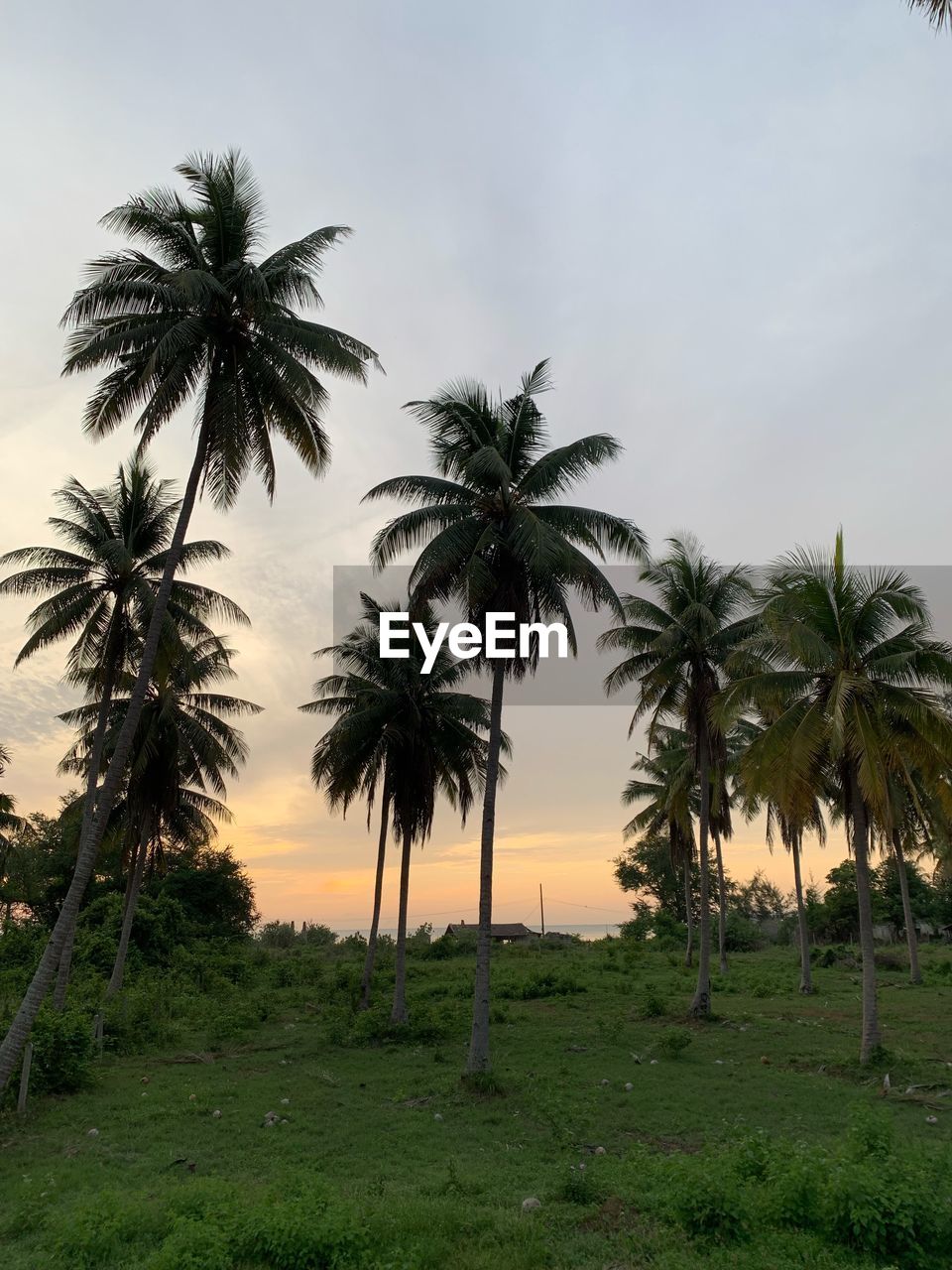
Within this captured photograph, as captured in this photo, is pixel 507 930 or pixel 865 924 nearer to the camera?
pixel 865 924

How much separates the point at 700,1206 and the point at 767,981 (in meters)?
27.4

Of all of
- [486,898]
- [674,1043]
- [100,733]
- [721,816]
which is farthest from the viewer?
[721,816]

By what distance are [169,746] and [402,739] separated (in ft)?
30.9

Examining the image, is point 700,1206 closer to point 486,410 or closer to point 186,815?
point 486,410

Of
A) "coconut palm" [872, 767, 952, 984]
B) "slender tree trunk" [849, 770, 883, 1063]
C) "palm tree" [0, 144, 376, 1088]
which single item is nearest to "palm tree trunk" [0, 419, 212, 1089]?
"palm tree" [0, 144, 376, 1088]

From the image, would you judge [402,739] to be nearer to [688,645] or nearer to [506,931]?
[688,645]

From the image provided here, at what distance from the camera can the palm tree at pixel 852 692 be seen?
15914 millimetres

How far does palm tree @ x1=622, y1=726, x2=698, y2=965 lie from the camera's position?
34.0 meters

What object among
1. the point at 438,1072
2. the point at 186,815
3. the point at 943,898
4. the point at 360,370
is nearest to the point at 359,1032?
the point at 438,1072

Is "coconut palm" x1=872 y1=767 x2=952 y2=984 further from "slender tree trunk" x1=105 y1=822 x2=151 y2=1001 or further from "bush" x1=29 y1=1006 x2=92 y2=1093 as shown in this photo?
"slender tree trunk" x1=105 y1=822 x2=151 y2=1001

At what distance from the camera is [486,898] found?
16359mm

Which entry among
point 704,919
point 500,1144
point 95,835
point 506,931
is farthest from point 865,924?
point 506,931

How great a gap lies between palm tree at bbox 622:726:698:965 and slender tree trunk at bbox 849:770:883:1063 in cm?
1372

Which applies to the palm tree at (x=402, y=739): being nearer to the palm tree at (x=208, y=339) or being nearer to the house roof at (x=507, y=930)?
the palm tree at (x=208, y=339)
